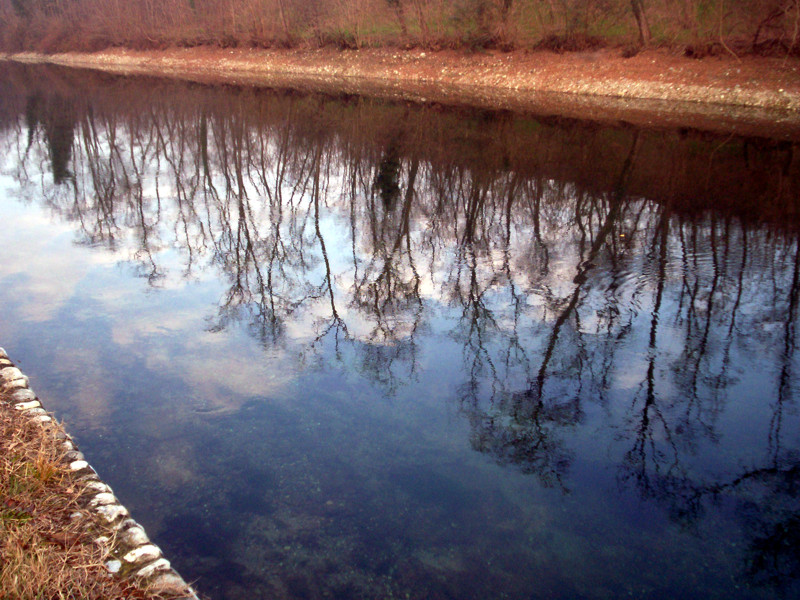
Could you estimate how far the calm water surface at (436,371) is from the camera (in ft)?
15.3

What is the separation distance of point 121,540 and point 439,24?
37565 millimetres

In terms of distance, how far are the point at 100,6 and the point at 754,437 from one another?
6379 centimetres

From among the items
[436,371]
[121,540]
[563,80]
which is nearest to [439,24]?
[563,80]

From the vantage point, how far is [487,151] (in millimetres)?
17750

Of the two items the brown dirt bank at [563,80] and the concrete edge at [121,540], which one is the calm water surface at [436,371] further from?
the brown dirt bank at [563,80]

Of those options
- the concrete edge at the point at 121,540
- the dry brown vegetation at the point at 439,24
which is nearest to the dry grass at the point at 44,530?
the concrete edge at the point at 121,540

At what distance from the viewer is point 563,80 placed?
30922 millimetres

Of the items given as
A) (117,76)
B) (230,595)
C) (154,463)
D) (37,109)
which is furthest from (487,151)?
(117,76)

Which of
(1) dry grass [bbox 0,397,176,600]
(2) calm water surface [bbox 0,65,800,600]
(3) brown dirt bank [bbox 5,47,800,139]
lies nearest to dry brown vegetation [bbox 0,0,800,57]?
(3) brown dirt bank [bbox 5,47,800,139]

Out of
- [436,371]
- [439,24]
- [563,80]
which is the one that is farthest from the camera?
[439,24]

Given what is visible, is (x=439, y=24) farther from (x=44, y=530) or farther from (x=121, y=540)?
(x=44, y=530)

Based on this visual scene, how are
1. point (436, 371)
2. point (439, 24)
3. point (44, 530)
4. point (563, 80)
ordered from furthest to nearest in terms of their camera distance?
1. point (439, 24)
2. point (563, 80)
3. point (436, 371)
4. point (44, 530)

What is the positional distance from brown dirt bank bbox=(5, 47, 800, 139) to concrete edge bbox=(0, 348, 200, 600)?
71.6ft

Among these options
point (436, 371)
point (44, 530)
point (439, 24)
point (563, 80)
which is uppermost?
point (439, 24)
